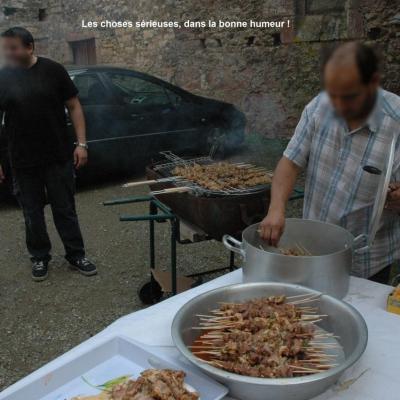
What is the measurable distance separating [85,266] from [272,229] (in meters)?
2.69

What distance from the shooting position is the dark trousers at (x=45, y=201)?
362 cm

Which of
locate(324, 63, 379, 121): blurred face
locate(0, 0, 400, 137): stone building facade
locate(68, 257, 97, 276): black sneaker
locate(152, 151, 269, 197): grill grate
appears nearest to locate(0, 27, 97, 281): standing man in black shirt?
locate(68, 257, 97, 276): black sneaker

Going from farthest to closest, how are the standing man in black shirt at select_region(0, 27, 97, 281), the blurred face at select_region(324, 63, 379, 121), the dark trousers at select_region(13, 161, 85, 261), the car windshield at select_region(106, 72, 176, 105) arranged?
the car windshield at select_region(106, 72, 176, 105), the dark trousers at select_region(13, 161, 85, 261), the standing man in black shirt at select_region(0, 27, 97, 281), the blurred face at select_region(324, 63, 379, 121)

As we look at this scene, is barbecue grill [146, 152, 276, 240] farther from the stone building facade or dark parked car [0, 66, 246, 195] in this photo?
dark parked car [0, 66, 246, 195]

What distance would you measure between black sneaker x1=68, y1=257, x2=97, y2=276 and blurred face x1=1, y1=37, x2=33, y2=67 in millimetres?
1620

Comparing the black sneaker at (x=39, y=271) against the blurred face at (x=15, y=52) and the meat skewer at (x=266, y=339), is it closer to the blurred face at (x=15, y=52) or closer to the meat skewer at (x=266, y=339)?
the blurred face at (x=15, y=52)

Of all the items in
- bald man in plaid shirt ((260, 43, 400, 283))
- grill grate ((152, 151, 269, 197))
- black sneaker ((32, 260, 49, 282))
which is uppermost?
bald man in plaid shirt ((260, 43, 400, 283))

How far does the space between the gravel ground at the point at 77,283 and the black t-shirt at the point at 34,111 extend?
102 cm

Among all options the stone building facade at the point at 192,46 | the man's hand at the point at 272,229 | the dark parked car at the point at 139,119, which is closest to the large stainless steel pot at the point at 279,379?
the man's hand at the point at 272,229

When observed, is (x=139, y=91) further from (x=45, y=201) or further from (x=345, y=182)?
(x=345, y=182)

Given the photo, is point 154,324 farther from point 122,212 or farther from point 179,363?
point 122,212

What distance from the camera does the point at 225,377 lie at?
103 cm

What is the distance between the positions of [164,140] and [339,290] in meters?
5.07

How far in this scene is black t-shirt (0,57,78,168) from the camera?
11.3 feet
